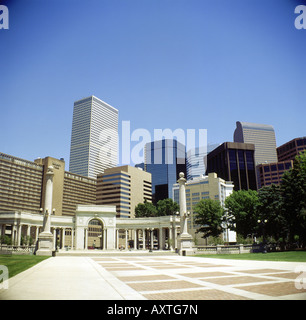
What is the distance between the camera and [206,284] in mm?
13312

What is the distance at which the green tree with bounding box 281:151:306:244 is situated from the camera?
149 ft

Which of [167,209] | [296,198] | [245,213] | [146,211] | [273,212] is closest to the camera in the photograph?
[296,198]

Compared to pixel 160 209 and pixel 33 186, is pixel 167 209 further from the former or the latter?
pixel 33 186

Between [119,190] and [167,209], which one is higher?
[119,190]

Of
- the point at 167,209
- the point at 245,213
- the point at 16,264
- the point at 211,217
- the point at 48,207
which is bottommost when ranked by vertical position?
the point at 16,264

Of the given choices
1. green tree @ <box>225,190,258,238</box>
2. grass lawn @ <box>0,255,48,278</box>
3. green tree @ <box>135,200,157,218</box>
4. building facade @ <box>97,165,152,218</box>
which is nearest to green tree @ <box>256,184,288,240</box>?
green tree @ <box>225,190,258,238</box>

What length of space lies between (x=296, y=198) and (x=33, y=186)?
153 meters

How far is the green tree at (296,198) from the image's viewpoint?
45266 mm

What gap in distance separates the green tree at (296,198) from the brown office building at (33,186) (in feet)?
457

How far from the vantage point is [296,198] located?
155ft

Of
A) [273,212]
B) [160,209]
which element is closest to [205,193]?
[160,209]
